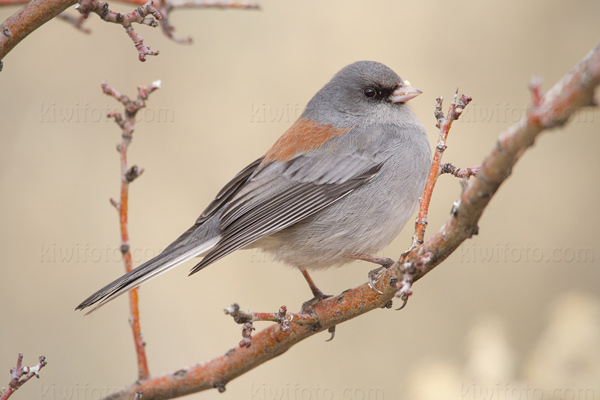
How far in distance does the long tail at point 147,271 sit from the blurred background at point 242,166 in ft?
5.28

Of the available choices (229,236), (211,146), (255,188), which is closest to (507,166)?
(229,236)

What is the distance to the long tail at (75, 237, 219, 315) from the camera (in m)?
2.68

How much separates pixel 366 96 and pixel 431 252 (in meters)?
2.08

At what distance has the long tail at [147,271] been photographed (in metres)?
2.68

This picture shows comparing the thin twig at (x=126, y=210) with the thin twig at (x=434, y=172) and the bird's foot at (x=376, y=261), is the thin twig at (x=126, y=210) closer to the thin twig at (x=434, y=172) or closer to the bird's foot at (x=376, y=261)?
the bird's foot at (x=376, y=261)

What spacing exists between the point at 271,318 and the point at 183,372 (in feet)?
2.55

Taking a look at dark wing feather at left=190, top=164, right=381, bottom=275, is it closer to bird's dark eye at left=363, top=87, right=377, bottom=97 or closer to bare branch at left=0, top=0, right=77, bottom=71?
bird's dark eye at left=363, top=87, right=377, bottom=97

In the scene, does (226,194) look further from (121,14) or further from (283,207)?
(121,14)

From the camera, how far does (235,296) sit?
4.95 meters

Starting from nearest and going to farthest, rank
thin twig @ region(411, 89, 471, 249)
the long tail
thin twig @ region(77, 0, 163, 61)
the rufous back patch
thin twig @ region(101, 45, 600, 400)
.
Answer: thin twig @ region(101, 45, 600, 400) < thin twig @ region(77, 0, 163, 61) < thin twig @ region(411, 89, 471, 249) < the long tail < the rufous back patch

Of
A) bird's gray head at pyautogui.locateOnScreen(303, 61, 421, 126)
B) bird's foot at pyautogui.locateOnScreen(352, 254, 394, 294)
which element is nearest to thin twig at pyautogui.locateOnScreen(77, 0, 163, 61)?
bird's foot at pyautogui.locateOnScreen(352, 254, 394, 294)

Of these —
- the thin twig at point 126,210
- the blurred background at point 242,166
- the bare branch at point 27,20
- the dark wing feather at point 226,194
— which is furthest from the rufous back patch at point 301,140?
the bare branch at point 27,20

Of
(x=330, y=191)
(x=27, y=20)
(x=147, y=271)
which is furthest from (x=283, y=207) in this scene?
(x=27, y=20)

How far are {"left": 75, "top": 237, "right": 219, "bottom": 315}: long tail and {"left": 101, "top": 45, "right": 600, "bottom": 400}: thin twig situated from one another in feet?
1.28
